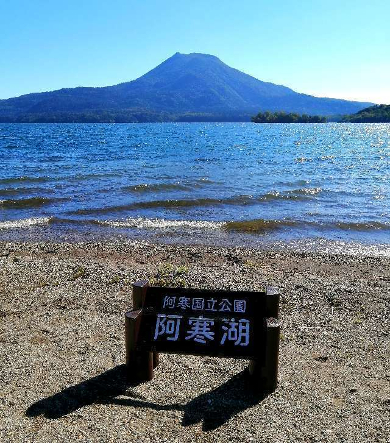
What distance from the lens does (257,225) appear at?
1802 centimetres

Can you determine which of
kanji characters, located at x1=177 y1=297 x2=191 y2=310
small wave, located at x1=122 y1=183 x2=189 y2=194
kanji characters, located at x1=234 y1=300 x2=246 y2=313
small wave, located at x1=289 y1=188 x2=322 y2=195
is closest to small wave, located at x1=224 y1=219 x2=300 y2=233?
small wave, located at x1=289 y1=188 x2=322 y2=195

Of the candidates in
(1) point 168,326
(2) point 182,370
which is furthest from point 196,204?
(1) point 168,326

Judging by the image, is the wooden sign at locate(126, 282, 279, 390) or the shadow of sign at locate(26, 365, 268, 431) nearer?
the shadow of sign at locate(26, 365, 268, 431)

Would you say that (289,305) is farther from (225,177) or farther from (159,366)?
(225,177)

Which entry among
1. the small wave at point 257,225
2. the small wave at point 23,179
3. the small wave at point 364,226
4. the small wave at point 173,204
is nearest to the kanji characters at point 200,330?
the small wave at point 257,225

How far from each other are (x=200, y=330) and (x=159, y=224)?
1256 centimetres

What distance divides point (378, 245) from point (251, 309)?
11085 millimetres

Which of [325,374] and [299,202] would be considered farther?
[299,202]

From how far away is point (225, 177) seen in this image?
108 ft

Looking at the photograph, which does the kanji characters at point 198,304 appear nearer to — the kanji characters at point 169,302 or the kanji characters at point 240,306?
the kanji characters at point 169,302

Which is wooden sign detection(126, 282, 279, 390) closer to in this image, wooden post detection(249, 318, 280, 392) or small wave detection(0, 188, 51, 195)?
wooden post detection(249, 318, 280, 392)

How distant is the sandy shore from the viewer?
16.9 feet

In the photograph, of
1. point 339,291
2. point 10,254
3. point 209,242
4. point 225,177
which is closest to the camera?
point 339,291

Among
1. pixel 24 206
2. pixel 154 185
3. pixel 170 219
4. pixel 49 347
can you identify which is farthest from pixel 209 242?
pixel 154 185
